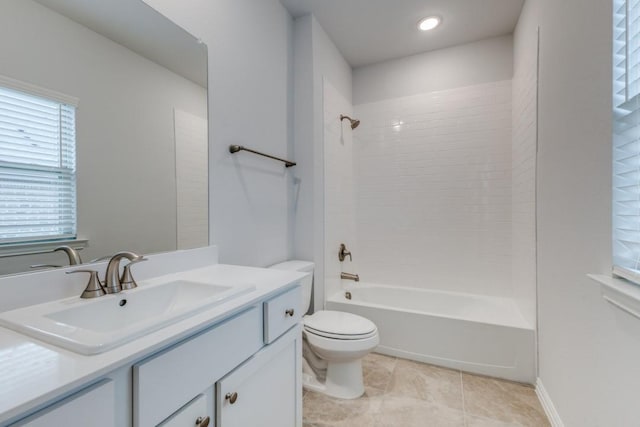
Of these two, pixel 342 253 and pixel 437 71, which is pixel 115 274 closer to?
pixel 342 253

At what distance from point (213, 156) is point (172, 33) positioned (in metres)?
0.56

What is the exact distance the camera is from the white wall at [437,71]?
248 centimetres

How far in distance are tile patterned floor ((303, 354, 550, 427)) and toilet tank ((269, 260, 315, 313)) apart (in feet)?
1.80

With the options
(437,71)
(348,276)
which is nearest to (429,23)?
(437,71)

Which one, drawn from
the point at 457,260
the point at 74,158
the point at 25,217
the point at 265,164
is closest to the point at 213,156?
the point at 265,164

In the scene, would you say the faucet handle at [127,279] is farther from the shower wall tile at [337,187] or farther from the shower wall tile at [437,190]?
the shower wall tile at [437,190]

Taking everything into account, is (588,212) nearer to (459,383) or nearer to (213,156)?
(459,383)

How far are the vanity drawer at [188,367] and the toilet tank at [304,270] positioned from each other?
0.94 m

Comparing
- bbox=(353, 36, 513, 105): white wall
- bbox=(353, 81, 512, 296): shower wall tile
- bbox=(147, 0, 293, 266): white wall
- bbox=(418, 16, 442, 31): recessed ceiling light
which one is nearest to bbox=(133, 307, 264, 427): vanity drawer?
bbox=(147, 0, 293, 266): white wall

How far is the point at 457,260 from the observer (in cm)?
263

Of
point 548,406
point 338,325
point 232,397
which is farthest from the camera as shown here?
point 338,325

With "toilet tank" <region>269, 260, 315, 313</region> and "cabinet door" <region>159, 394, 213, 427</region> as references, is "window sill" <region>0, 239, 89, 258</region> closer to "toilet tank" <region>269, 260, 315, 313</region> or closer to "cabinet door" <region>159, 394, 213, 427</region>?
"cabinet door" <region>159, 394, 213, 427</region>

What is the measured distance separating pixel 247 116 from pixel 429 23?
1682mm

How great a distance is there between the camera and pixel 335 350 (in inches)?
66.0
